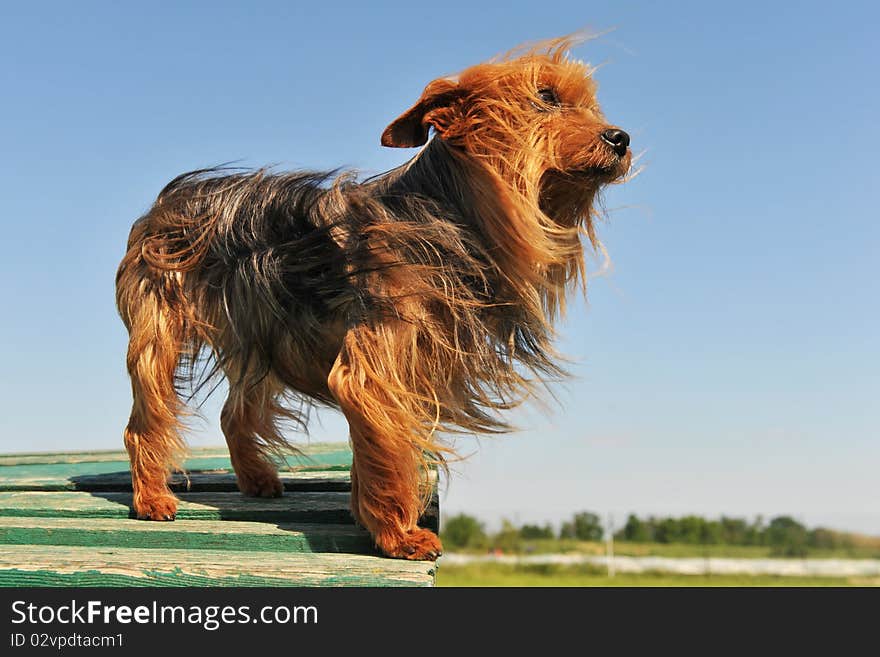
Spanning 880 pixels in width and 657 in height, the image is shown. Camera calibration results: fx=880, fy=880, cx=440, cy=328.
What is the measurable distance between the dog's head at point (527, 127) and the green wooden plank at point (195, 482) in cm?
241

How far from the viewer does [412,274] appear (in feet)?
12.5

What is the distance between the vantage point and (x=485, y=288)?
12.8 ft

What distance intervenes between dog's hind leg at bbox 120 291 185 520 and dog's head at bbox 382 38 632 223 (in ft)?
5.70

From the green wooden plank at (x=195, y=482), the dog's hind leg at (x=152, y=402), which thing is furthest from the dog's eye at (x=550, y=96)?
the green wooden plank at (x=195, y=482)

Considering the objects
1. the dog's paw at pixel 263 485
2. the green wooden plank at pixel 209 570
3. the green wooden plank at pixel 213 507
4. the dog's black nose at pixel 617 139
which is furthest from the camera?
the dog's paw at pixel 263 485

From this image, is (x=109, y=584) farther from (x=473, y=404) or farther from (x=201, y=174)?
(x=201, y=174)

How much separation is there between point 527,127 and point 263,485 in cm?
270

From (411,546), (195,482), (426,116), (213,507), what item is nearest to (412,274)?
(426,116)

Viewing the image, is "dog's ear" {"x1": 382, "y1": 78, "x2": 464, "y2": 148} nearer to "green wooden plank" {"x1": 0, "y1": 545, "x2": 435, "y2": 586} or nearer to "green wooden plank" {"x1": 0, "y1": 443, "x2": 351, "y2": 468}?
"green wooden plank" {"x1": 0, "y1": 545, "x2": 435, "y2": 586}

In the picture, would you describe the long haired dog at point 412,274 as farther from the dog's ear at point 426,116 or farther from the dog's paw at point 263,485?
the dog's paw at point 263,485

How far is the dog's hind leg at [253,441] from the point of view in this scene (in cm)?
517

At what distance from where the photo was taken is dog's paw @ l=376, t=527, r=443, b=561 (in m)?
3.69

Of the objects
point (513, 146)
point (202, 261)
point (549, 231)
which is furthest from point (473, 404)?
point (202, 261)
